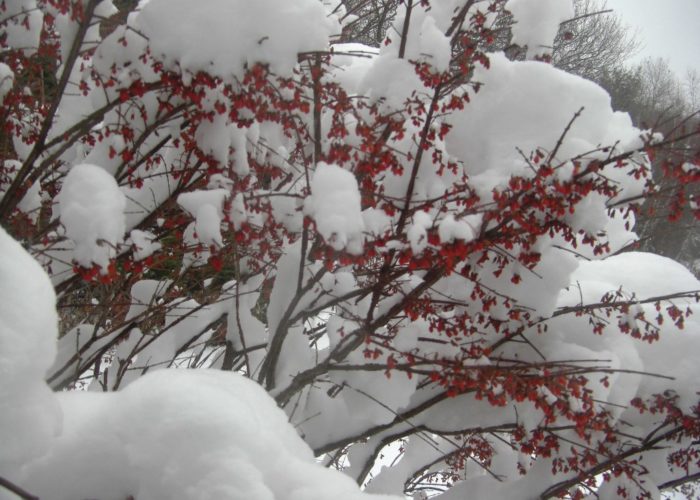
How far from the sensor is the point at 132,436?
112cm

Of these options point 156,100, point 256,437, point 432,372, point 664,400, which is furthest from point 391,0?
point 256,437

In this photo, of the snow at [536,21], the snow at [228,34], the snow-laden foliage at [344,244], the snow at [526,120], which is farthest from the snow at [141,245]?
the snow at [536,21]

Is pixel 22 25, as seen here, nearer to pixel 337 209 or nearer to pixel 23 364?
pixel 337 209

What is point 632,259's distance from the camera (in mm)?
3227

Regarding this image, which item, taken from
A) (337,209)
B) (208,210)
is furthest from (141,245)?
(337,209)

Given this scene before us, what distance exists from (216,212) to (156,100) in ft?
2.59

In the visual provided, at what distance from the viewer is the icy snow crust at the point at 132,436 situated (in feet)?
3.38

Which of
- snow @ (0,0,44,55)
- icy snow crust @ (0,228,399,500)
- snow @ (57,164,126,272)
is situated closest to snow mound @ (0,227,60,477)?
icy snow crust @ (0,228,399,500)

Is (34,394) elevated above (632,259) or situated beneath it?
situated beneath

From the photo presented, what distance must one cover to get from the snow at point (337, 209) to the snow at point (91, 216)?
591 millimetres

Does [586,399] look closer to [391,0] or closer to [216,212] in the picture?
[216,212]

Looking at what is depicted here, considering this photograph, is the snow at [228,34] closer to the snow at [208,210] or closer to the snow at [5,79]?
the snow at [208,210]

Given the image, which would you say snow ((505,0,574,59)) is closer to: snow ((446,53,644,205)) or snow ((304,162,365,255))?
snow ((446,53,644,205))

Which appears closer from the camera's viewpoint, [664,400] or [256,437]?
[256,437]
